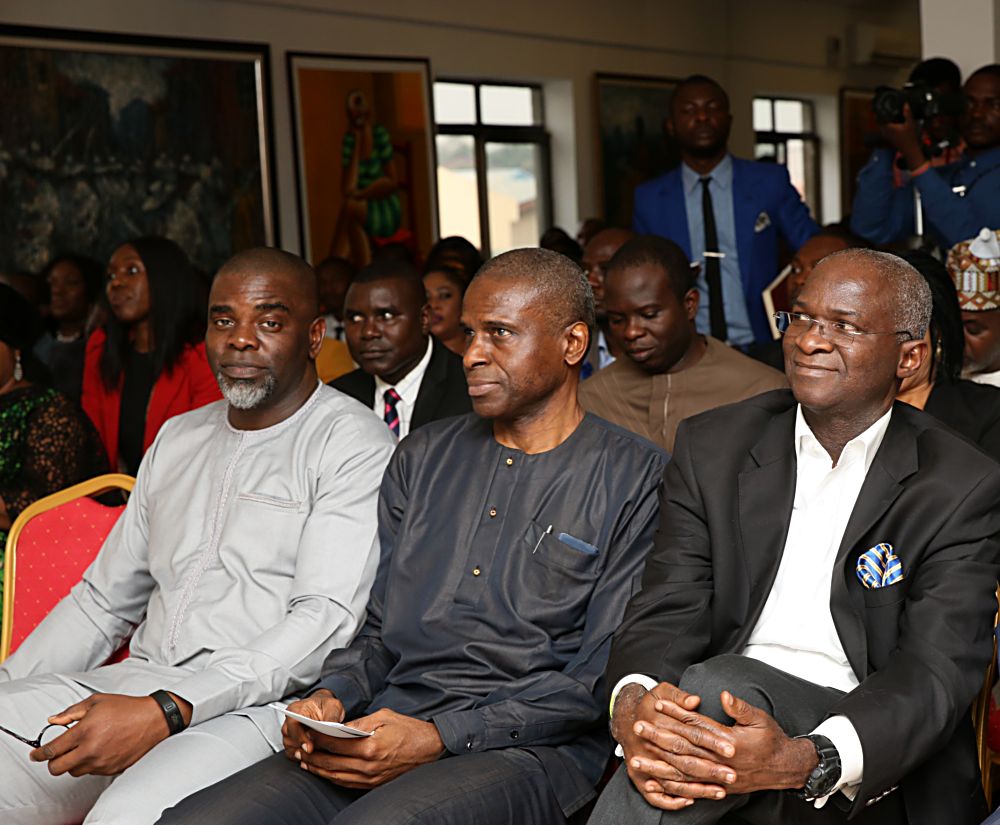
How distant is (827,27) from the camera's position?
13.0 m

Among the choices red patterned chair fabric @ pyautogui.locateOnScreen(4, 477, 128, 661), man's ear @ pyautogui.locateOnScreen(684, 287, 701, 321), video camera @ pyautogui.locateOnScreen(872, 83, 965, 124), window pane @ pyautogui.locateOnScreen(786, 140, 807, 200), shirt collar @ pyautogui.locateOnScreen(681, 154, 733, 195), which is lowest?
red patterned chair fabric @ pyautogui.locateOnScreen(4, 477, 128, 661)

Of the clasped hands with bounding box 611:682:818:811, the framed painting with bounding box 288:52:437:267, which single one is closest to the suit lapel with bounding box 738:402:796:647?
the clasped hands with bounding box 611:682:818:811

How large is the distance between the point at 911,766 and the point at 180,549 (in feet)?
5.51

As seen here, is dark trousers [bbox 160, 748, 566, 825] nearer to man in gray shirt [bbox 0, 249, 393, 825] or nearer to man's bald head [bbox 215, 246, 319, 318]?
man in gray shirt [bbox 0, 249, 393, 825]

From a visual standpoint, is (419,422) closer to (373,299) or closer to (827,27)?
(373,299)

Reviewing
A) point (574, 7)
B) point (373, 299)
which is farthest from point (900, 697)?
point (574, 7)

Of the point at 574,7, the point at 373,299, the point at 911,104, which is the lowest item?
the point at 373,299

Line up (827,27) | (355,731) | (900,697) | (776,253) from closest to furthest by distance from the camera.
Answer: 1. (900,697)
2. (355,731)
3. (776,253)
4. (827,27)

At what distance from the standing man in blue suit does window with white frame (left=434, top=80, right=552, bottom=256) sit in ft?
14.0

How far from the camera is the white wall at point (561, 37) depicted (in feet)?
25.8

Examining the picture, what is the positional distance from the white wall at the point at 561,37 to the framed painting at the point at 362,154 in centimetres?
11

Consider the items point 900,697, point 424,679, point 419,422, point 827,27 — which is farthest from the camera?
point 827,27

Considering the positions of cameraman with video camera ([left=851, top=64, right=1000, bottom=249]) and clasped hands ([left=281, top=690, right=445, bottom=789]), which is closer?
clasped hands ([left=281, top=690, right=445, bottom=789])

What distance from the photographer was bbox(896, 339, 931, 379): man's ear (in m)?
2.46
